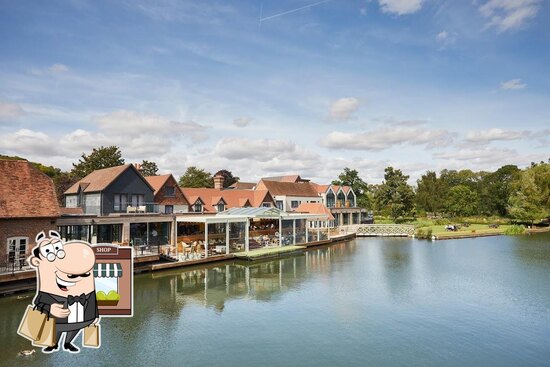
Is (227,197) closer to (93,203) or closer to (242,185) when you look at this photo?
(93,203)

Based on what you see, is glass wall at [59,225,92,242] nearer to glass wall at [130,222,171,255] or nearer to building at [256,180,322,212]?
glass wall at [130,222,171,255]

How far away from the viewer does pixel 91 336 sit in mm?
8297

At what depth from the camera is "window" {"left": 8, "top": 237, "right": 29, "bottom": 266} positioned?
75.9 ft

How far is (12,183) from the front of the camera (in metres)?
24.5

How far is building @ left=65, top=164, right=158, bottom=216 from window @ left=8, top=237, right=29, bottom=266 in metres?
8.36

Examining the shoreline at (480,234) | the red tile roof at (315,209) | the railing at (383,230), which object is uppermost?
the red tile roof at (315,209)

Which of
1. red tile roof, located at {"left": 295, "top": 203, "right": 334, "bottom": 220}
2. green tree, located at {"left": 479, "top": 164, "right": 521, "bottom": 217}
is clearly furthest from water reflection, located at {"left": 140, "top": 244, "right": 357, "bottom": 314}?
green tree, located at {"left": 479, "top": 164, "right": 521, "bottom": 217}

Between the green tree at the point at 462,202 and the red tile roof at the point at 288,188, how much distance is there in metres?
27.8

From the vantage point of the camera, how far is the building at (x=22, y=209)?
2305cm

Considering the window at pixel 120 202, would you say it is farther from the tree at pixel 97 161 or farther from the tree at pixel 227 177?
the tree at pixel 227 177

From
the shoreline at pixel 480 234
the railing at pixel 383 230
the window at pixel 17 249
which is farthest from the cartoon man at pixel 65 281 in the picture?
the railing at pixel 383 230

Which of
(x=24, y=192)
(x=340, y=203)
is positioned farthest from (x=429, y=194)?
(x=24, y=192)

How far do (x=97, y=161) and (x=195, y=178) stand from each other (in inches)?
812

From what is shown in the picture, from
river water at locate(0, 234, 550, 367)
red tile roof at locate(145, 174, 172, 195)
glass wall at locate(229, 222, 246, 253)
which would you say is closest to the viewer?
river water at locate(0, 234, 550, 367)
